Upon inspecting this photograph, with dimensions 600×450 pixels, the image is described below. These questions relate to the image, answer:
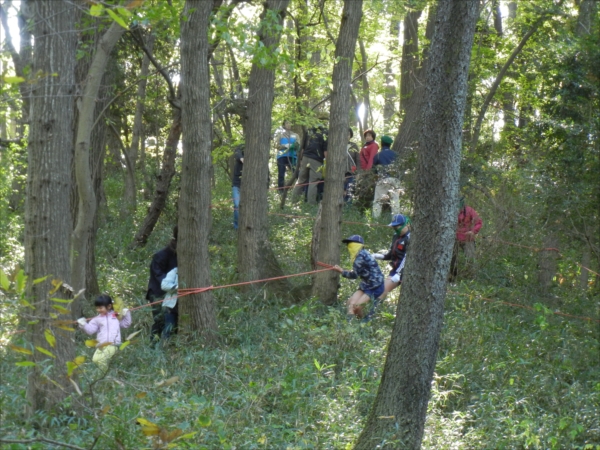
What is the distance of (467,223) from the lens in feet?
39.3

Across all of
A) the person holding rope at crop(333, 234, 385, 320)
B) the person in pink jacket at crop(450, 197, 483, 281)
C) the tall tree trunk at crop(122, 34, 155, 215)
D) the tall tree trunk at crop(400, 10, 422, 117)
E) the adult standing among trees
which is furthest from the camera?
the tall tree trunk at crop(400, 10, 422, 117)

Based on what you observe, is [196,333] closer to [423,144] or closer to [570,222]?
[423,144]

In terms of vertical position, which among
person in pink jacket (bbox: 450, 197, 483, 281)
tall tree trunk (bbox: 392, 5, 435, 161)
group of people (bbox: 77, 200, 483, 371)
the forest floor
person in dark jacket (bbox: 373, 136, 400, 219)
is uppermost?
tall tree trunk (bbox: 392, 5, 435, 161)

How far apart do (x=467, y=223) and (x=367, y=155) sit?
4.48m

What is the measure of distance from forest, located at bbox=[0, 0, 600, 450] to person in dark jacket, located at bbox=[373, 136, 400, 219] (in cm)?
6

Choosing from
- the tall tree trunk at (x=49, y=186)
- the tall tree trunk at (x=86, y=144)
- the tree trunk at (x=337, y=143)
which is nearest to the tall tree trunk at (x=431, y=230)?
the tall tree trunk at (x=49, y=186)

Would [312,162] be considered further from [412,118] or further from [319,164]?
[412,118]

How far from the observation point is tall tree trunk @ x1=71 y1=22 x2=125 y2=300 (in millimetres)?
6883

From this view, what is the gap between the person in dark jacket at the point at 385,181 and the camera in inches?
548

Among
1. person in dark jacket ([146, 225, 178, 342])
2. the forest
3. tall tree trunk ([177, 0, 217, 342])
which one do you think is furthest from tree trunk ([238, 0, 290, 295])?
tall tree trunk ([177, 0, 217, 342])

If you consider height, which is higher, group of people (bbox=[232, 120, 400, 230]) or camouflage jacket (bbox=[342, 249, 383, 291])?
group of people (bbox=[232, 120, 400, 230])

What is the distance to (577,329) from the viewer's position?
10.1 meters

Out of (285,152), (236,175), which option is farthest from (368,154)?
(236,175)

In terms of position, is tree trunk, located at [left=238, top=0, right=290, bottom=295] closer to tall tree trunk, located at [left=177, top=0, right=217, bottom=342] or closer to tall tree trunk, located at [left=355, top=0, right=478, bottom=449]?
tall tree trunk, located at [left=177, top=0, right=217, bottom=342]
